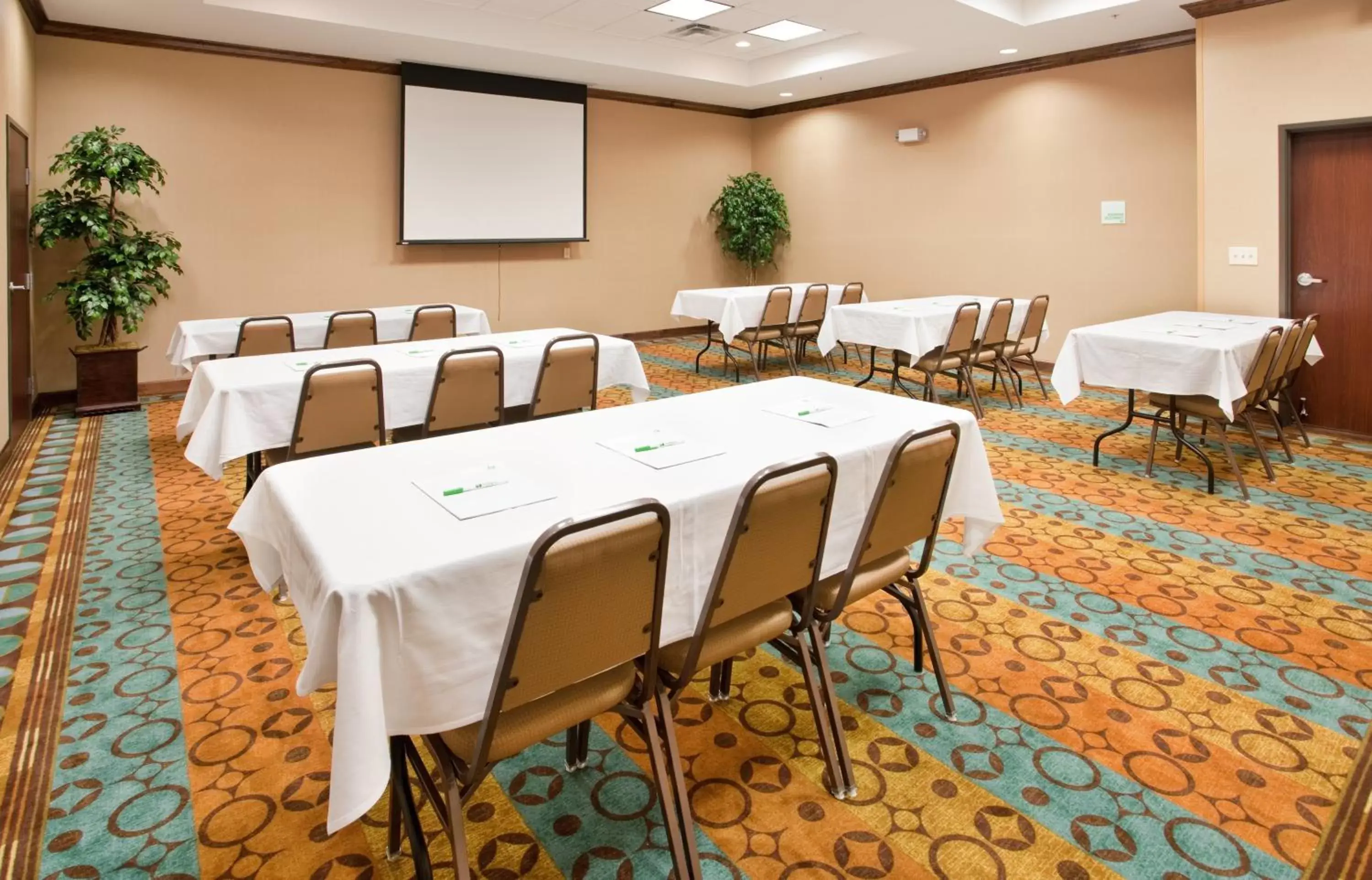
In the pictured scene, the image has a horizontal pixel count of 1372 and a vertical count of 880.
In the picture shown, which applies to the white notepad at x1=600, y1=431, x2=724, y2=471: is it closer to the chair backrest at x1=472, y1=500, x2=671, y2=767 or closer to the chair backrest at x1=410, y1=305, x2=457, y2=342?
the chair backrest at x1=472, y1=500, x2=671, y2=767

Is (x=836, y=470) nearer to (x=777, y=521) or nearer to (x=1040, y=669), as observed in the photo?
(x=777, y=521)

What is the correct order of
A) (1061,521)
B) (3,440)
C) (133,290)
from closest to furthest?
(1061,521) < (3,440) < (133,290)

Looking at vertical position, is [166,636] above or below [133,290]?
below

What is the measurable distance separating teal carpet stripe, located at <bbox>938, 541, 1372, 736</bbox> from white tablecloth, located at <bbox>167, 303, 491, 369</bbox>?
15.5ft

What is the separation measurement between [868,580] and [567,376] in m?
2.50

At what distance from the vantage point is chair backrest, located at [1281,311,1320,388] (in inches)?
206

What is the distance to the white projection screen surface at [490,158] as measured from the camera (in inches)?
343

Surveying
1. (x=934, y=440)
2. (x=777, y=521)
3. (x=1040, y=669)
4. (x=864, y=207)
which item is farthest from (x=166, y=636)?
(x=864, y=207)

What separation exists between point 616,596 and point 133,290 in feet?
22.3

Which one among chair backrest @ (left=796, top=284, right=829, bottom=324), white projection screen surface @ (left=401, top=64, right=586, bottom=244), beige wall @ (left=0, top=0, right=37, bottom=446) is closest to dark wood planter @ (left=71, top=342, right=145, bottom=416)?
beige wall @ (left=0, top=0, right=37, bottom=446)

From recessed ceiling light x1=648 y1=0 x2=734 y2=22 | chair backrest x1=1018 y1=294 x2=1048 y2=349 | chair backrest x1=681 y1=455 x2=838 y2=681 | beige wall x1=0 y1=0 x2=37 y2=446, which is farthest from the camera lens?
recessed ceiling light x1=648 y1=0 x2=734 y2=22

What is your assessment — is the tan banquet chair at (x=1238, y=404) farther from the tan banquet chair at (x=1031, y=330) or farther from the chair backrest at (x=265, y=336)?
the chair backrest at (x=265, y=336)

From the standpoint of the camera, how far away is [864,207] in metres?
10.6

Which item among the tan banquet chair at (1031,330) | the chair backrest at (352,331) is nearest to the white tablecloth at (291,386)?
the chair backrest at (352,331)
